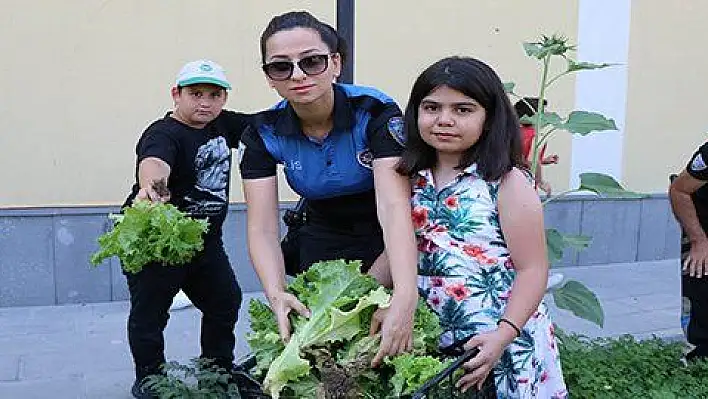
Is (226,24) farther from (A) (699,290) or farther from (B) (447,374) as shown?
(B) (447,374)

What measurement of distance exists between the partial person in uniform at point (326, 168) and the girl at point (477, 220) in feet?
0.32

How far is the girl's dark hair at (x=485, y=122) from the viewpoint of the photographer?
2189 millimetres

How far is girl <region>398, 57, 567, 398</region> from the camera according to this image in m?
2.19

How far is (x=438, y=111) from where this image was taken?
7.29 ft

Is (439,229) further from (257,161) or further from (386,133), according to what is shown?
(257,161)

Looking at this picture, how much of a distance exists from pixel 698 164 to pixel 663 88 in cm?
461

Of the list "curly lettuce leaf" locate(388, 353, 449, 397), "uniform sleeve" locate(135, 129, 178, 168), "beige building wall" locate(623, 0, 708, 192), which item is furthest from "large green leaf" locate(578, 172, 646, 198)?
"beige building wall" locate(623, 0, 708, 192)

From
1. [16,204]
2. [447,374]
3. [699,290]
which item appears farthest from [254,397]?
[16,204]

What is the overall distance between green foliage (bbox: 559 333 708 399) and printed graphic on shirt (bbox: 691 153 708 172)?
3.44 ft

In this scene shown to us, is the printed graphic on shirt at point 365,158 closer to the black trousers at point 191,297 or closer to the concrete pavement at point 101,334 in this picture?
the black trousers at point 191,297

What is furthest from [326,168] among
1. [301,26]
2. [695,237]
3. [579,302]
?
[695,237]

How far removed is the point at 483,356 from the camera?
2090mm

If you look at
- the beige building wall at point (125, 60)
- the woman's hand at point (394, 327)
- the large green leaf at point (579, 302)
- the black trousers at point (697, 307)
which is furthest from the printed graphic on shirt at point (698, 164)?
the beige building wall at point (125, 60)

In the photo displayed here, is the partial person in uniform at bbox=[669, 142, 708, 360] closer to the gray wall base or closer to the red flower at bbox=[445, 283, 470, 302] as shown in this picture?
the red flower at bbox=[445, 283, 470, 302]
